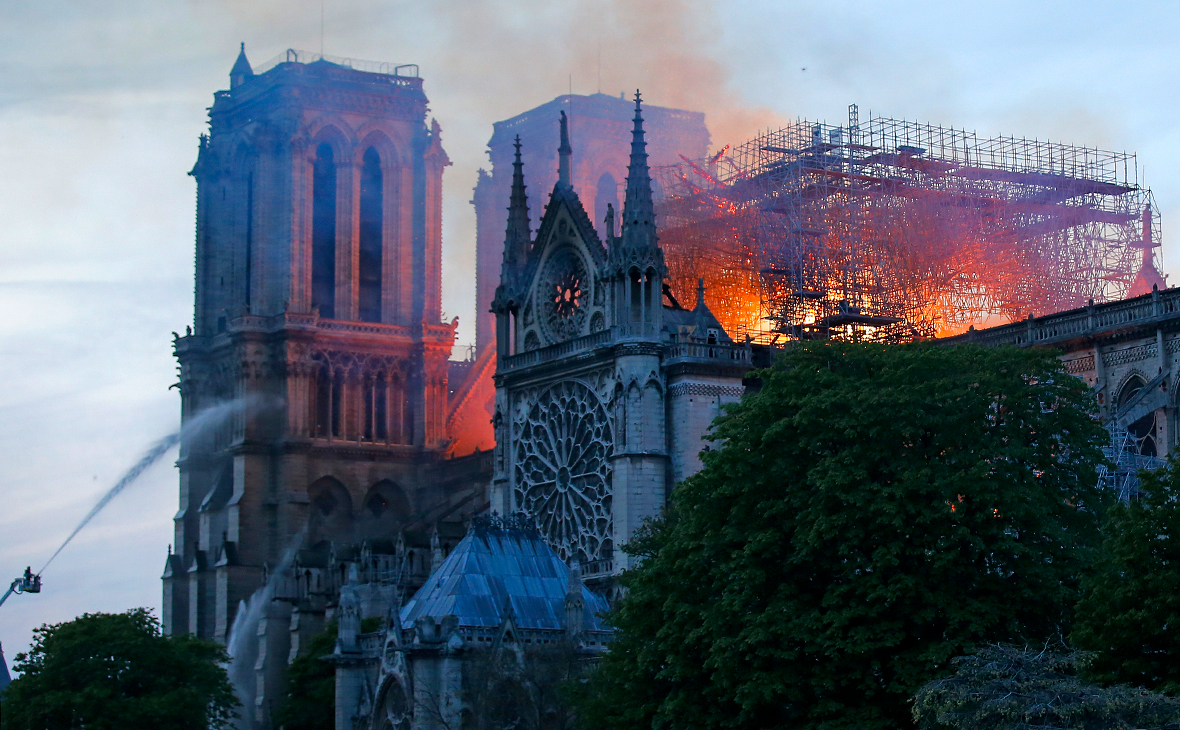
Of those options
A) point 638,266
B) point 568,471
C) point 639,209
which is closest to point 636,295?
point 638,266

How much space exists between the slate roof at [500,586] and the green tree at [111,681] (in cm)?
927

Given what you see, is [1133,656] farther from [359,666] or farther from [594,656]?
[359,666]

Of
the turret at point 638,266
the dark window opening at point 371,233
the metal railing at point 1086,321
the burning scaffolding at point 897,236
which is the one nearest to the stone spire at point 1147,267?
the burning scaffolding at point 897,236

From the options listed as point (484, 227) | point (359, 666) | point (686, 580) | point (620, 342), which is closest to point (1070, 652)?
point (686, 580)

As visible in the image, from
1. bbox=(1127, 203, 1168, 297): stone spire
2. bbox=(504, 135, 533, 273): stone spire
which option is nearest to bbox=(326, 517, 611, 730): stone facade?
bbox=(504, 135, 533, 273): stone spire

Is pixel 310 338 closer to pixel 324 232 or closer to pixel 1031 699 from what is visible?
pixel 324 232

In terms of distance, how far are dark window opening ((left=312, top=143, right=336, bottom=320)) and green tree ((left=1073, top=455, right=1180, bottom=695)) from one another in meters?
65.1

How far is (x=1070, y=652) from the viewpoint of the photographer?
42.1 m

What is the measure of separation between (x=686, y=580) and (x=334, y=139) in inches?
2260

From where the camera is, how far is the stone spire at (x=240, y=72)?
10619 cm

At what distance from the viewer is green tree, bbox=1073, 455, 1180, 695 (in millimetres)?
39562

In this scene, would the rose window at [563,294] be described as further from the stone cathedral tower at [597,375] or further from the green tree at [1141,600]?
the green tree at [1141,600]

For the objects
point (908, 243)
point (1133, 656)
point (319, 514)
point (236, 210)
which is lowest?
Answer: point (1133, 656)

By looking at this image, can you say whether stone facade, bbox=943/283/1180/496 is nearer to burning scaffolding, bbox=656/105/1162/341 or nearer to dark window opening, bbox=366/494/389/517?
burning scaffolding, bbox=656/105/1162/341
